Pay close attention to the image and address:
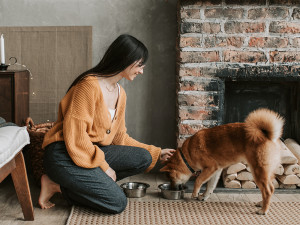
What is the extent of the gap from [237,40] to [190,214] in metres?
1.21

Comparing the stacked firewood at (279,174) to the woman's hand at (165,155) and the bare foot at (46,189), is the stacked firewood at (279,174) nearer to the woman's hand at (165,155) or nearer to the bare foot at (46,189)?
the woman's hand at (165,155)

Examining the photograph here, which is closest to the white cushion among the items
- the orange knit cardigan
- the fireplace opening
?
the orange knit cardigan

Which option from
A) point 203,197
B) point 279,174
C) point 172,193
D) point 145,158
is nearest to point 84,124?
point 145,158

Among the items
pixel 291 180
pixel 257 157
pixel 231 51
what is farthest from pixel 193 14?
pixel 291 180

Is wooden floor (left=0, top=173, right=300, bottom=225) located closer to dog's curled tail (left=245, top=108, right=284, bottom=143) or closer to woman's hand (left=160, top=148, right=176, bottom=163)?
woman's hand (left=160, top=148, right=176, bottom=163)

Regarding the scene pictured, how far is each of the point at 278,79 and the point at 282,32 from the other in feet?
1.05

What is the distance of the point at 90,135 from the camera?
7.07 ft

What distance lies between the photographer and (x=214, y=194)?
2.56m

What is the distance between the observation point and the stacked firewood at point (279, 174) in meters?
2.59

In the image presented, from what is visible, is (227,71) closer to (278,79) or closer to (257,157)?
(278,79)

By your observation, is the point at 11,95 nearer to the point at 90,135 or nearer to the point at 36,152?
the point at 36,152

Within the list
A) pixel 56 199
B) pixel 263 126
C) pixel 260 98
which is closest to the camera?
pixel 263 126

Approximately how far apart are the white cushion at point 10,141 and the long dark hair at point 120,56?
17.4 inches

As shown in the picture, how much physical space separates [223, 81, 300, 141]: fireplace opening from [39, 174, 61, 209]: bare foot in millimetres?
1394
